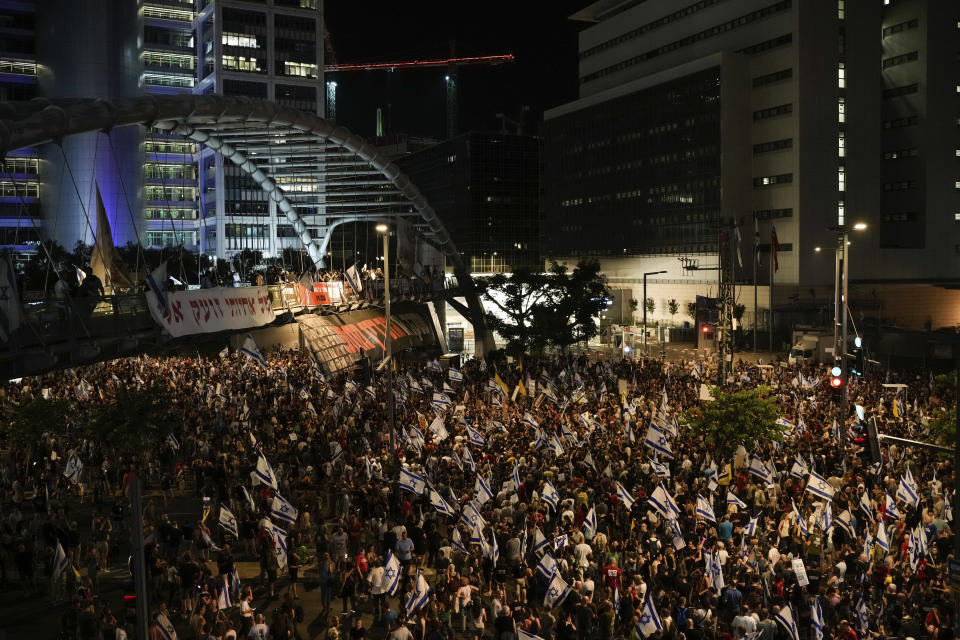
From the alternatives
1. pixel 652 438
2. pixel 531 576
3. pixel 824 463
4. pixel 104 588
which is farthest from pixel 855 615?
pixel 104 588

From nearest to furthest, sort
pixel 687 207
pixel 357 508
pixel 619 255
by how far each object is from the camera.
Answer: pixel 357 508 → pixel 687 207 → pixel 619 255

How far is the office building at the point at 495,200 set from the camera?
515 feet

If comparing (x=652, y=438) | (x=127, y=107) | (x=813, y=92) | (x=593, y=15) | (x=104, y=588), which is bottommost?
(x=104, y=588)

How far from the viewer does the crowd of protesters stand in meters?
14.9

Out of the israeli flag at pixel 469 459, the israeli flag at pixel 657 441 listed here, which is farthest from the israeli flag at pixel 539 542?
the israeli flag at pixel 657 441

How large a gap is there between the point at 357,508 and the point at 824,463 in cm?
1280

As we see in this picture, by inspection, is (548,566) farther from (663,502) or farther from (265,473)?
(265,473)

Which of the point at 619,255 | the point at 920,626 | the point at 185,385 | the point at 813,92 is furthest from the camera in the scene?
the point at 619,255

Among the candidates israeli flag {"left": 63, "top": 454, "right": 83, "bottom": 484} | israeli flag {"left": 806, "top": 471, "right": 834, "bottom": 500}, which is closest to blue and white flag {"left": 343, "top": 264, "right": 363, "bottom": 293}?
israeli flag {"left": 63, "top": 454, "right": 83, "bottom": 484}

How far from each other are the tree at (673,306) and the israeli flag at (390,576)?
9370cm

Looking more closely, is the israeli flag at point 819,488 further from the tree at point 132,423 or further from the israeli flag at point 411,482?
the tree at point 132,423

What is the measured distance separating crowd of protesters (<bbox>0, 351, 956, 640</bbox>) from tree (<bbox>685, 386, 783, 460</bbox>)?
1.60 ft

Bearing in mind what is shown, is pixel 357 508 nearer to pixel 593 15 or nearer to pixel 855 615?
pixel 855 615

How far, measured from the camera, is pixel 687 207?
10606 centimetres
